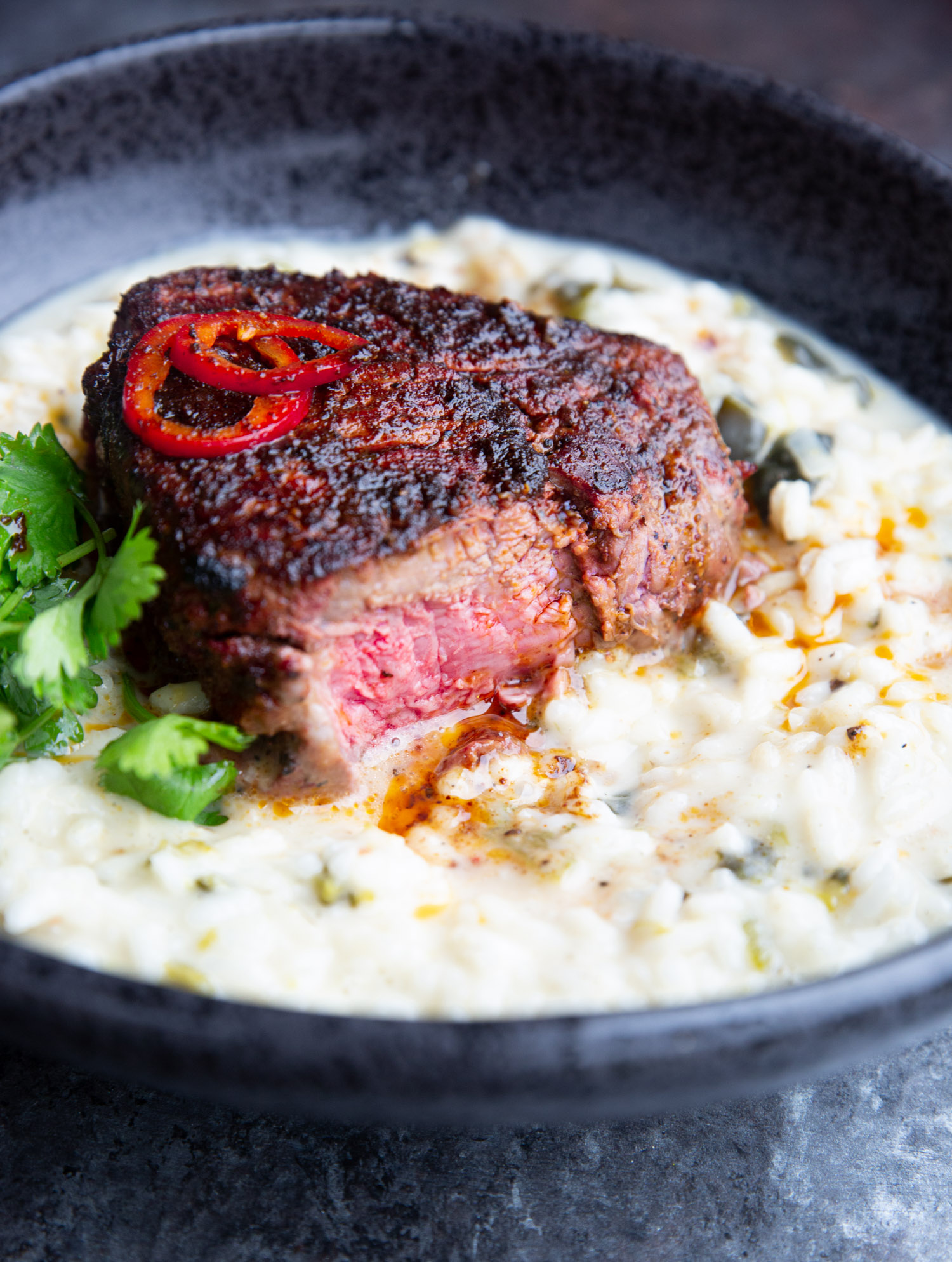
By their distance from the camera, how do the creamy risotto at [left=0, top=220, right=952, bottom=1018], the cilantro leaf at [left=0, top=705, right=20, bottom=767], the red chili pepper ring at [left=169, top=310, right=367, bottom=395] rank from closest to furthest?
the creamy risotto at [left=0, top=220, right=952, bottom=1018] → the cilantro leaf at [left=0, top=705, right=20, bottom=767] → the red chili pepper ring at [left=169, top=310, right=367, bottom=395]

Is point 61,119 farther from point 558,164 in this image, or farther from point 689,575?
point 689,575

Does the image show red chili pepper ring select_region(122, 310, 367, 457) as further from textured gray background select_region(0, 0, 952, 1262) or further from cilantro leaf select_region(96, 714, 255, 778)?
textured gray background select_region(0, 0, 952, 1262)

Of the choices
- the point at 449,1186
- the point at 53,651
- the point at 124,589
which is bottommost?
the point at 449,1186

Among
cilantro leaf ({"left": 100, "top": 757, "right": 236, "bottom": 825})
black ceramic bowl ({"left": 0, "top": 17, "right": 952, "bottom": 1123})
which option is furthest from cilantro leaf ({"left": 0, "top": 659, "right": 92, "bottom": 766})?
black ceramic bowl ({"left": 0, "top": 17, "right": 952, "bottom": 1123})

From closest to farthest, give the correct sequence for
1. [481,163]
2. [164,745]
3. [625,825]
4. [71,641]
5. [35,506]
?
1. [164,745]
2. [71,641]
3. [625,825]
4. [35,506]
5. [481,163]

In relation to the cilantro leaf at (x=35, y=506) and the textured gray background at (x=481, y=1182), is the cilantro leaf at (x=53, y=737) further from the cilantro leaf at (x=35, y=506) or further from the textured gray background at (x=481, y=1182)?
the textured gray background at (x=481, y=1182)

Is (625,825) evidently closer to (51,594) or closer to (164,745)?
(164,745)

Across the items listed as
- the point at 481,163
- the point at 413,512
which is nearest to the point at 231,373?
the point at 413,512
